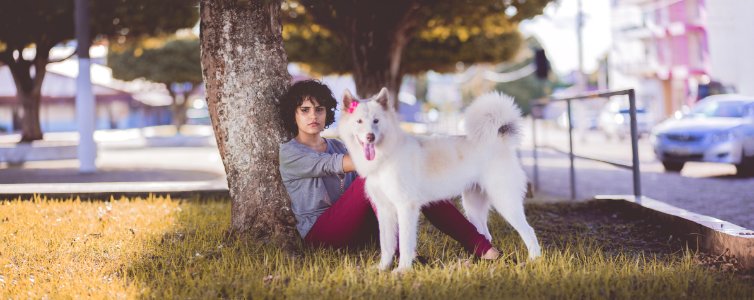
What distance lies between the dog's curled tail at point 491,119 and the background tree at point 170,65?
32.5m

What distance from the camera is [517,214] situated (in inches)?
169

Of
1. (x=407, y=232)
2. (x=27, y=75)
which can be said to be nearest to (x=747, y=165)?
(x=407, y=232)

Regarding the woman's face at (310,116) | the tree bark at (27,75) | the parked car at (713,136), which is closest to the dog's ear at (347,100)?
the woman's face at (310,116)

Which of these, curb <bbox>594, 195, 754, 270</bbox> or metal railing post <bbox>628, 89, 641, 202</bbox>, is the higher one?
metal railing post <bbox>628, 89, 641, 202</bbox>

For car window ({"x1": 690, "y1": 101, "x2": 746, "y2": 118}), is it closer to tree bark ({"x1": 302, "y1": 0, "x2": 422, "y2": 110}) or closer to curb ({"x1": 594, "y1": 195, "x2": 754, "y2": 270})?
tree bark ({"x1": 302, "y1": 0, "x2": 422, "y2": 110})

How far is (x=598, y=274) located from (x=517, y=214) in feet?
1.86

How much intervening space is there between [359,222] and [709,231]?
217 cm

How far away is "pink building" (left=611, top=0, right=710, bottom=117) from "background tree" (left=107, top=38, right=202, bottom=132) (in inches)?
987

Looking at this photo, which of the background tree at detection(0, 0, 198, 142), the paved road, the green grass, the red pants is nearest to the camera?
the green grass

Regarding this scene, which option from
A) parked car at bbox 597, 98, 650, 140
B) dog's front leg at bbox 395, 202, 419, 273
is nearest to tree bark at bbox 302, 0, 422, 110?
dog's front leg at bbox 395, 202, 419, 273

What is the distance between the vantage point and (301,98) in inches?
185

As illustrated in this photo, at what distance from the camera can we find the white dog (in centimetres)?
390

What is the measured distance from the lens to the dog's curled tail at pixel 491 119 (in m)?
4.25

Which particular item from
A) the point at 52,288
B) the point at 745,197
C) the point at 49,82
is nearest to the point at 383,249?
the point at 52,288
